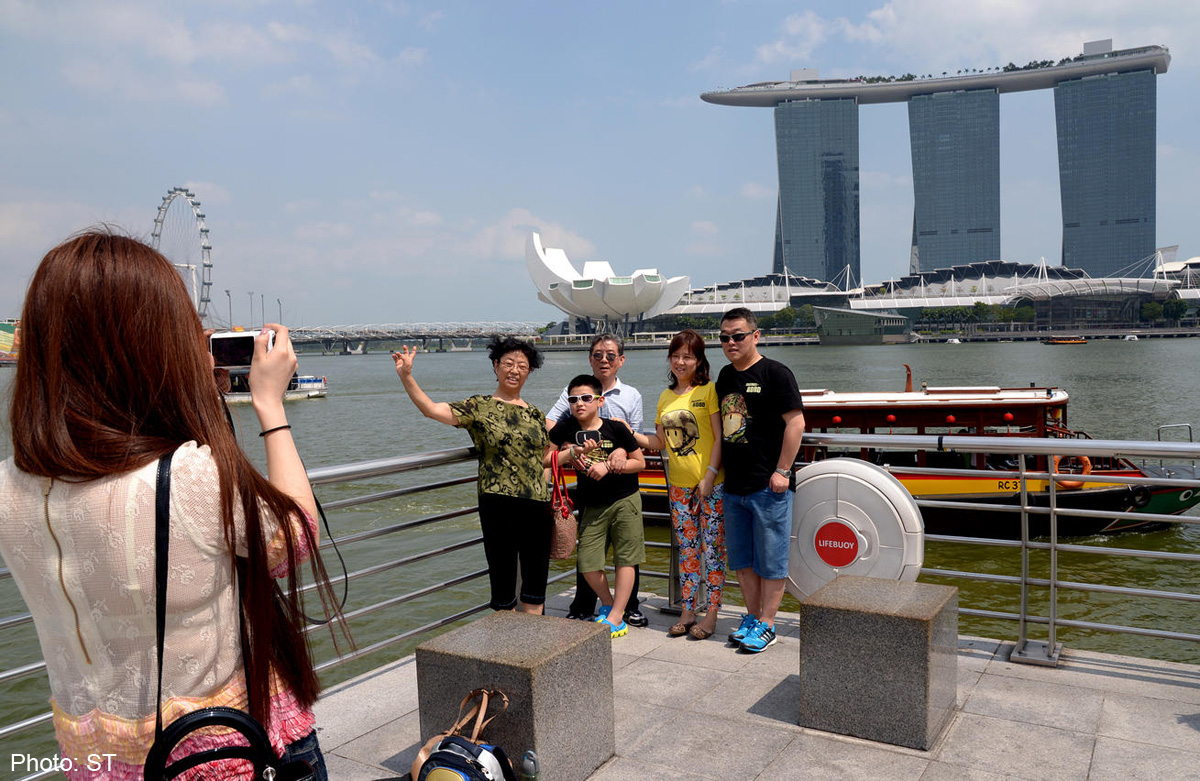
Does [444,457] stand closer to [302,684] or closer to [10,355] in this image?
[302,684]

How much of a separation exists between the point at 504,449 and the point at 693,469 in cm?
101

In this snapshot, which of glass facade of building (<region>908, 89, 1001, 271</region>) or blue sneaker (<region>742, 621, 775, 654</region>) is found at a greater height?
glass facade of building (<region>908, 89, 1001, 271</region>)

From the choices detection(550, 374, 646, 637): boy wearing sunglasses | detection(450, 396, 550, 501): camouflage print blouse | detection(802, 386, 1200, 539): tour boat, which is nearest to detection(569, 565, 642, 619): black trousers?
detection(550, 374, 646, 637): boy wearing sunglasses

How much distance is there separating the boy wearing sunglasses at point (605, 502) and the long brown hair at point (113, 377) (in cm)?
293

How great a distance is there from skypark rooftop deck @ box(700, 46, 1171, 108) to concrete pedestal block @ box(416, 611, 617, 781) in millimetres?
168121

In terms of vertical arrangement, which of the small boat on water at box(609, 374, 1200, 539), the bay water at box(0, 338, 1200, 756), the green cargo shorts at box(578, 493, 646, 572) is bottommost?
the bay water at box(0, 338, 1200, 756)

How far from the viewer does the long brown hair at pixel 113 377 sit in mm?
1284

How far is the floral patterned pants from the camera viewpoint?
426cm

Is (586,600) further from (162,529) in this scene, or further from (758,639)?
(162,529)

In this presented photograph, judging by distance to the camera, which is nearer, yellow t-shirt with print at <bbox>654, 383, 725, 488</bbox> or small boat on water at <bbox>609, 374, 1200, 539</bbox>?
yellow t-shirt with print at <bbox>654, 383, 725, 488</bbox>

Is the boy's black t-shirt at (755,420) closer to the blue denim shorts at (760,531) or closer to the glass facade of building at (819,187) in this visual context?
the blue denim shorts at (760,531)

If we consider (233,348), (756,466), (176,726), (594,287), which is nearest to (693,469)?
(756,466)

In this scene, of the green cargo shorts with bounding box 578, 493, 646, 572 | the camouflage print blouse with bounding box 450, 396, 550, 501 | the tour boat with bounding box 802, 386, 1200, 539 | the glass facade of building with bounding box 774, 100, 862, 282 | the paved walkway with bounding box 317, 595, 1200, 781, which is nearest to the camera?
the paved walkway with bounding box 317, 595, 1200, 781

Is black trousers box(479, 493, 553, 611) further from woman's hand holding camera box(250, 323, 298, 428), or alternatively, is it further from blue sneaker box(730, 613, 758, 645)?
woman's hand holding camera box(250, 323, 298, 428)
